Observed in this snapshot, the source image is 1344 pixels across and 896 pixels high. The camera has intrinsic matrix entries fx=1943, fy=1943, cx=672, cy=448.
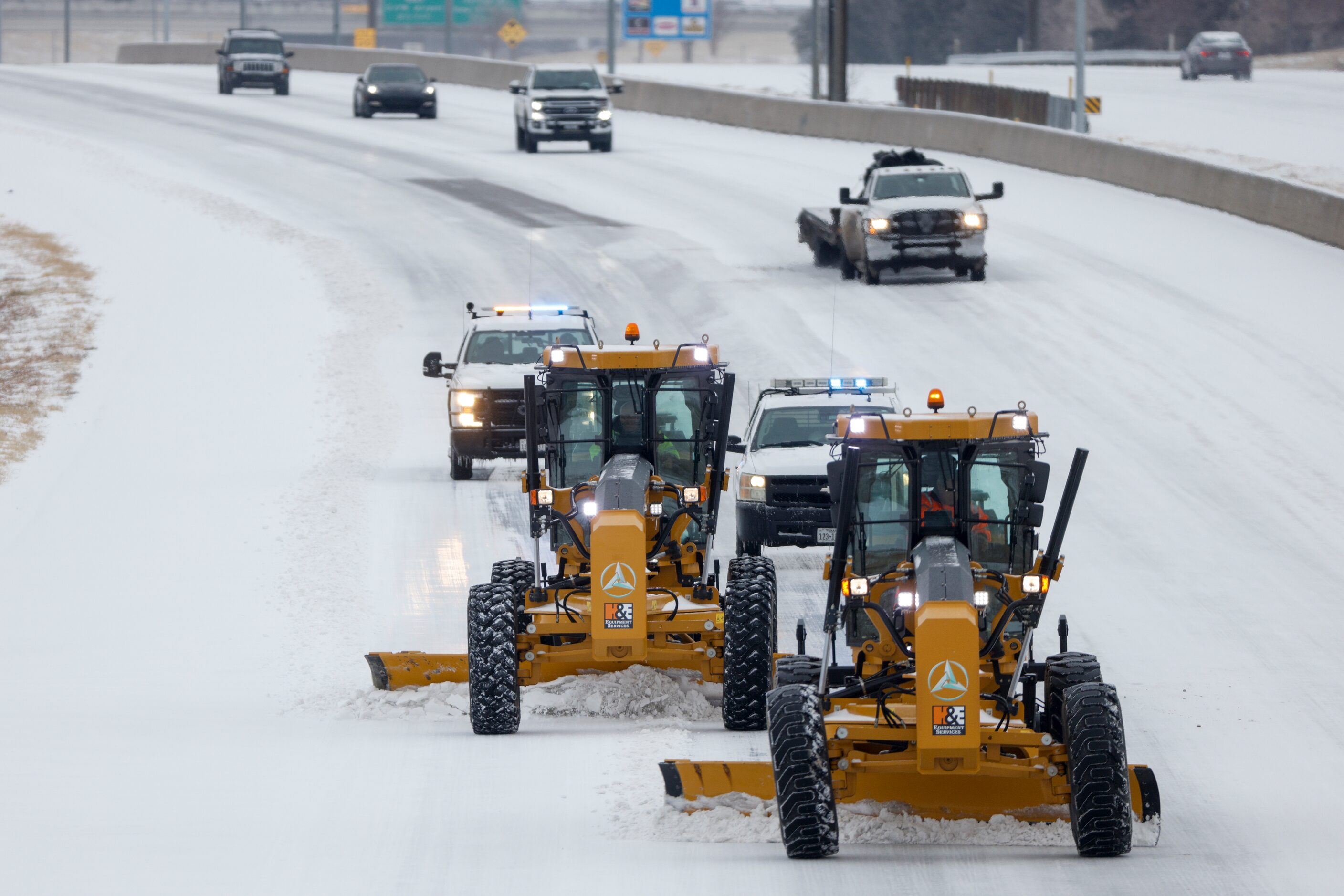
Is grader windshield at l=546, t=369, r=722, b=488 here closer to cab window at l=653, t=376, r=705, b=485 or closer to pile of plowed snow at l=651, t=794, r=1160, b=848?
cab window at l=653, t=376, r=705, b=485

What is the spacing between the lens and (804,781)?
965cm

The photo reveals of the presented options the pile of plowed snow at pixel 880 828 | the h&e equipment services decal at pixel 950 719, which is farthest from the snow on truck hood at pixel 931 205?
the h&e equipment services decal at pixel 950 719

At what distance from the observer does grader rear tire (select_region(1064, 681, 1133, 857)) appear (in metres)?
9.53

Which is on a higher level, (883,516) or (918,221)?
(918,221)

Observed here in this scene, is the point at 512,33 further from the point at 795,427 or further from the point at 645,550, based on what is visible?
the point at 645,550

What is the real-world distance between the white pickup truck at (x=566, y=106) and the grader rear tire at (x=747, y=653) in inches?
1391

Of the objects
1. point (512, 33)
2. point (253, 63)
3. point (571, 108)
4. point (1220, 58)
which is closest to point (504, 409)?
point (571, 108)

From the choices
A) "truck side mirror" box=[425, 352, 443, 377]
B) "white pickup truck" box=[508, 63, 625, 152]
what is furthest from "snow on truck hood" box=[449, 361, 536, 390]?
"white pickup truck" box=[508, 63, 625, 152]

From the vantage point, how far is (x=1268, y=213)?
1346 inches

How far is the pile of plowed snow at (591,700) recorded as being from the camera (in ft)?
43.2

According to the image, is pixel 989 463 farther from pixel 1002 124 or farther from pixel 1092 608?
pixel 1002 124

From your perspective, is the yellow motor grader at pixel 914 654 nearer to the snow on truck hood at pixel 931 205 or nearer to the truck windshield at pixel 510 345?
the truck windshield at pixel 510 345

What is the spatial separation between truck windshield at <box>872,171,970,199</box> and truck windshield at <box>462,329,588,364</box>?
11080mm

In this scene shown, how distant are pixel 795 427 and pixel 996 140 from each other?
87.6ft
